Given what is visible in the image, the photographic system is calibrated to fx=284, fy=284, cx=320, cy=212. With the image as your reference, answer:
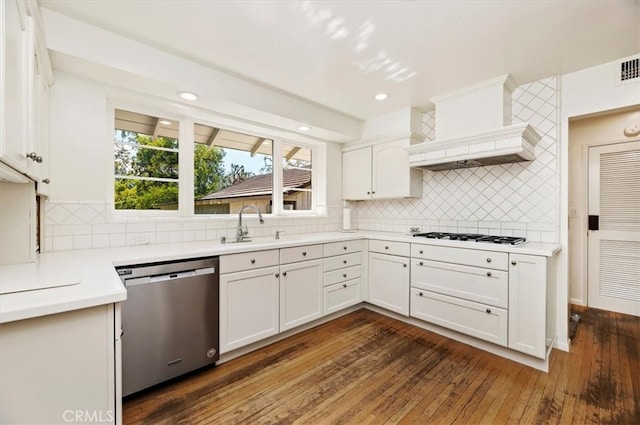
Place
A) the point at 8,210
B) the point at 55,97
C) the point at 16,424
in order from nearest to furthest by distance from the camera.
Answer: the point at 16,424
the point at 8,210
the point at 55,97

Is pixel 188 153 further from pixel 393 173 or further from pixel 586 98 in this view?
pixel 586 98

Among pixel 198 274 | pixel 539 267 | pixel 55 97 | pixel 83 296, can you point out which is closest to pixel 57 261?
pixel 198 274

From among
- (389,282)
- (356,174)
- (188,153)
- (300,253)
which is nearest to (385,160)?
(356,174)

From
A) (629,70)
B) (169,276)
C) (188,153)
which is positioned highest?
(629,70)

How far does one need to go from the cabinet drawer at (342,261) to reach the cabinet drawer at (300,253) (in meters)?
0.15

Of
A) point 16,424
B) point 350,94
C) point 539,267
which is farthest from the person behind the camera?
point 350,94

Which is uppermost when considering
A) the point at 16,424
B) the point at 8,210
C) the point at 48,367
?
the point at 8,210

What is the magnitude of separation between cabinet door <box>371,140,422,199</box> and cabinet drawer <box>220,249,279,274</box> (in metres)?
1.65

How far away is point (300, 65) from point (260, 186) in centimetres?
145

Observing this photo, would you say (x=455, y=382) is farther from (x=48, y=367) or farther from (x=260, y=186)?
(x=260, y=186)

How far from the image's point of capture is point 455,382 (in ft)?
6.56

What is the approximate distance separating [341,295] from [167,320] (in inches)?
68.3

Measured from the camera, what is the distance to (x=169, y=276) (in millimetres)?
1877

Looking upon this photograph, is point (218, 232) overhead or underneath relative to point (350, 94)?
underneath
